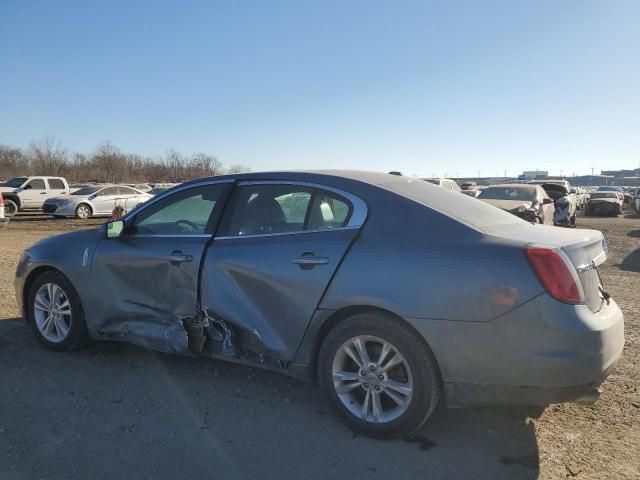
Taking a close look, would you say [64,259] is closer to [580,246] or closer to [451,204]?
[451,204]

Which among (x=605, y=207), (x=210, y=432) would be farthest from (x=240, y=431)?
(x=605, y=207)

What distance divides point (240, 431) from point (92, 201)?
71.6 feet

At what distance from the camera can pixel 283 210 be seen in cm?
383

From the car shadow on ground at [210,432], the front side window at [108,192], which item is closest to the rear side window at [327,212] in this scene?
the car shadow on ground at [210,432]

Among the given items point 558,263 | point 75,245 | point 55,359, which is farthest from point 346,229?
point 55,359

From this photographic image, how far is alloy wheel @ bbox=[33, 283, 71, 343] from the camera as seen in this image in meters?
4.66

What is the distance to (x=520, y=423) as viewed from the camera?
3477 mm

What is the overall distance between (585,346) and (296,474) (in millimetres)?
1702

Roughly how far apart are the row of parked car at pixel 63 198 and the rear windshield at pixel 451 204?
20787 millimetres

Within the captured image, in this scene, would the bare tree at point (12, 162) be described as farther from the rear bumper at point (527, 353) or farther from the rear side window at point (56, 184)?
the rear bumper at point (527, 353)

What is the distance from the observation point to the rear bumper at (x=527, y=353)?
283 cm


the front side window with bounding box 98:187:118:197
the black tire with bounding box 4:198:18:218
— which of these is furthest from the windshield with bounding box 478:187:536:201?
the black tire with bounding box 4:198:18:218

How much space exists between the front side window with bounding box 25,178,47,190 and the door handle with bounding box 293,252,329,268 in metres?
24.9

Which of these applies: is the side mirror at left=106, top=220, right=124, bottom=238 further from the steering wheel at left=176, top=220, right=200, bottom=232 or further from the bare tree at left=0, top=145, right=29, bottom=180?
the bare tree at left=0, top=145, right=29, bottom=180
